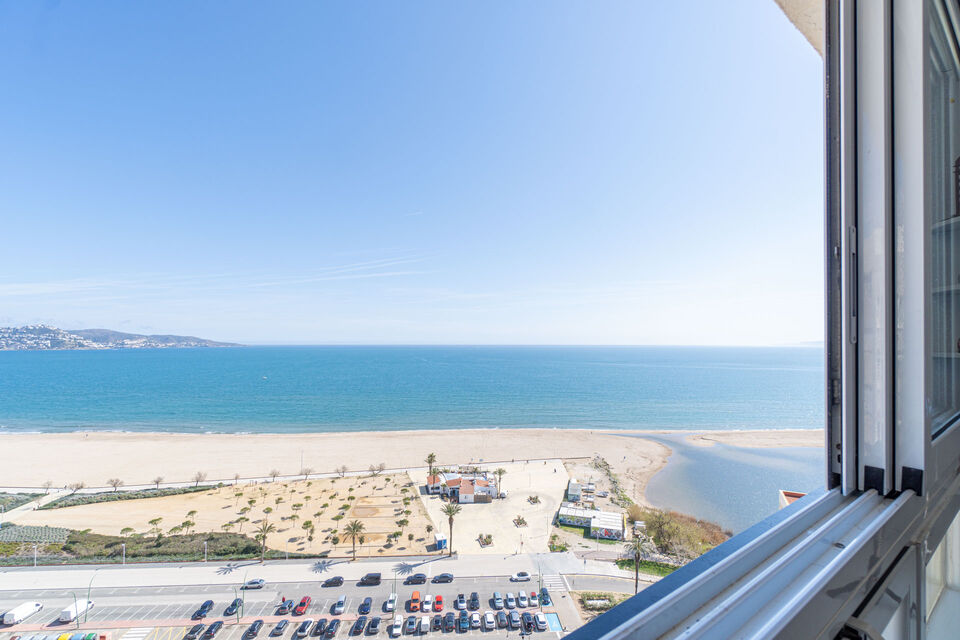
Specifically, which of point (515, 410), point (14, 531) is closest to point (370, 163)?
point (14, 531)

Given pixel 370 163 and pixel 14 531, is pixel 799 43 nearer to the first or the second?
pixel 14 531

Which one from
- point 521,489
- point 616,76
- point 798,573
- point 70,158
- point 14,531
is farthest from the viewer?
point 521,489

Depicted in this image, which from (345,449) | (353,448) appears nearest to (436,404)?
(353,448)

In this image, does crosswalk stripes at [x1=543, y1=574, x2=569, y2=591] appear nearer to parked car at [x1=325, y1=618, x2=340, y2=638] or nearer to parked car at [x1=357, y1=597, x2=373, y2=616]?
parked car at [x1=357, y1=597, x2=373, y2=616]

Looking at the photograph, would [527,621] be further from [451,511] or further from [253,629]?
[451,511]

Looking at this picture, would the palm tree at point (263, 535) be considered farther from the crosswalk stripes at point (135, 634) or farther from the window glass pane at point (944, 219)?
the window glass pane at point (944, 219)
